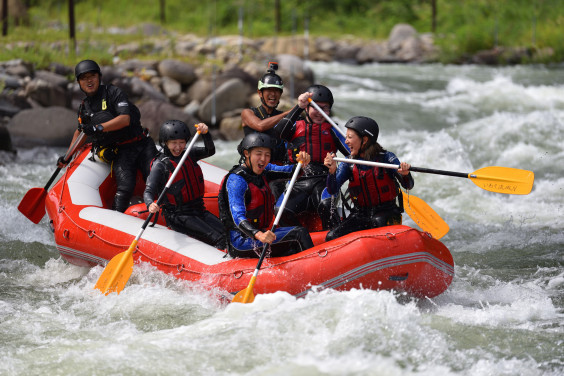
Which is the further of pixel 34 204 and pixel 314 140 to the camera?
pixel 34 204

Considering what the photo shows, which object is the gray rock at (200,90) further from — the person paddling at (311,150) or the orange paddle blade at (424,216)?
the orange paddle blade at (424,216)

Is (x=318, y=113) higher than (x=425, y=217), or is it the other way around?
(x=318, y=113)

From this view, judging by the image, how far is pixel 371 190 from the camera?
16.9 ft

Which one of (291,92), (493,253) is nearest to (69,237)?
(493,253)

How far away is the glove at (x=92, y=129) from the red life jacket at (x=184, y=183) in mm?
903

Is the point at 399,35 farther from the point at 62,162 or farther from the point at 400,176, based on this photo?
the point at 400,176

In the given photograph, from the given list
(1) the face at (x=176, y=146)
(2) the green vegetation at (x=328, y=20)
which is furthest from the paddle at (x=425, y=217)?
(2) the green vegetation at (x=328, y=20)

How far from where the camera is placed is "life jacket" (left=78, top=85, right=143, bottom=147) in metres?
6.50

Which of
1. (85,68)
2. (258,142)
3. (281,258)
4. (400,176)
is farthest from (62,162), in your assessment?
(400,176)

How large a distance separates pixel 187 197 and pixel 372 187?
154cm

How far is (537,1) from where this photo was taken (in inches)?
917

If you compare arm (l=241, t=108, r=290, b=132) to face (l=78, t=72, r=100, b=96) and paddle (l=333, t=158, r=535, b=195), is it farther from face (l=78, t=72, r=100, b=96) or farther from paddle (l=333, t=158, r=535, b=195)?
face (l=78, t=72, r=100, b=96)

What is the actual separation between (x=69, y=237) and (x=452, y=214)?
4386 mm

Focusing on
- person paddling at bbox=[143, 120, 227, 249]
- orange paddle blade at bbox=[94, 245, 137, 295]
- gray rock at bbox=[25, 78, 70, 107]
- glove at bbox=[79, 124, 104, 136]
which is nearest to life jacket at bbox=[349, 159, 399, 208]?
person paddling at bbox=[143, 120, 227, 249]
